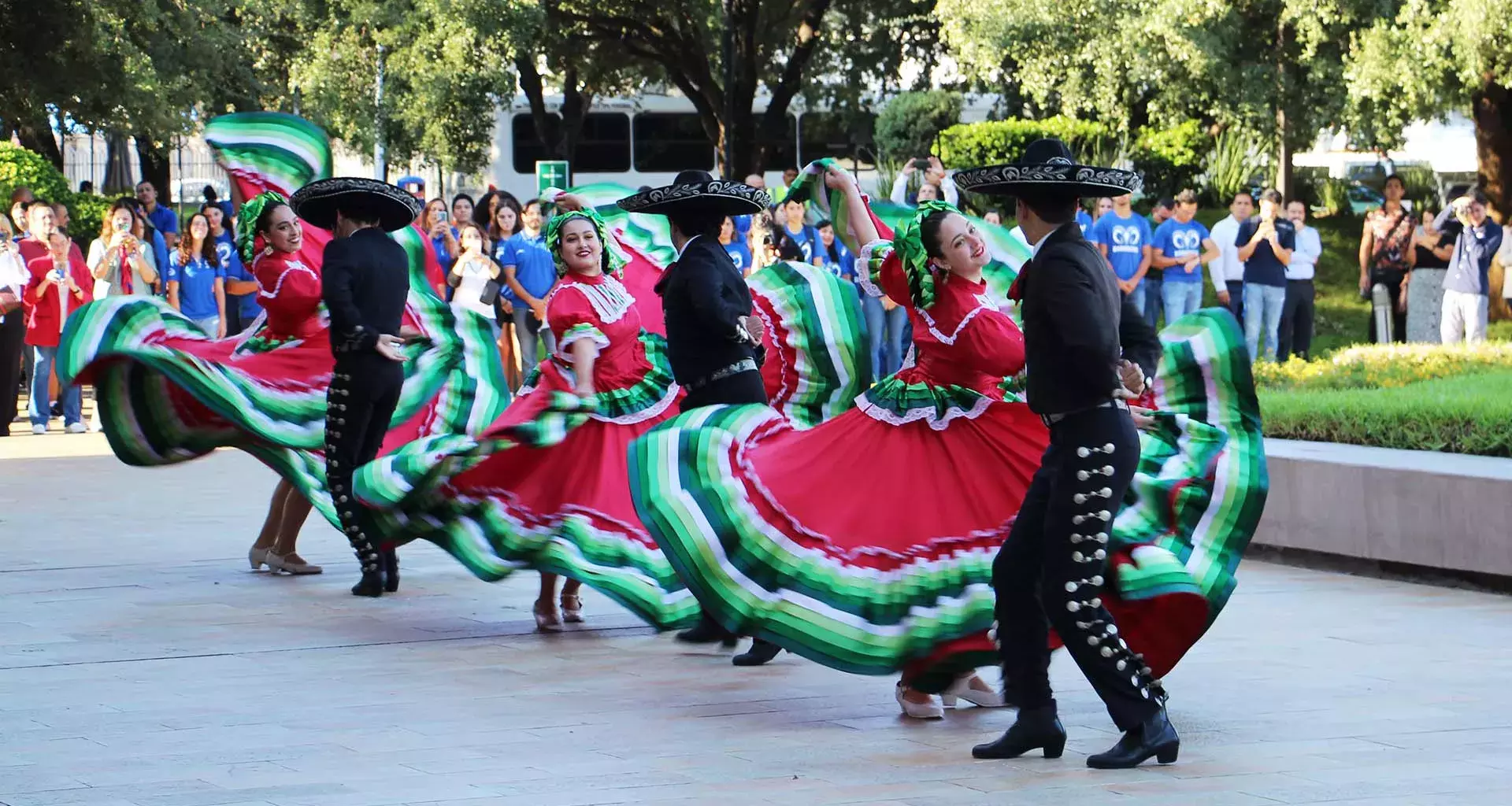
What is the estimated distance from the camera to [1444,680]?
7.58 m

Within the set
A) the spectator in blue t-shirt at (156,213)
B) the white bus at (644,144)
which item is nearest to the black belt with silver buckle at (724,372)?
the spectator in blue t-shirt at (156,213)

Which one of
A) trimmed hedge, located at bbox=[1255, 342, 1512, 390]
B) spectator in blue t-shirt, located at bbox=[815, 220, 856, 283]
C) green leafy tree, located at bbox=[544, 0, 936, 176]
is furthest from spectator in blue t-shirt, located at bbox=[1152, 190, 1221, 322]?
green leafy tree, located at bbox=[544, 0, 936, 176]

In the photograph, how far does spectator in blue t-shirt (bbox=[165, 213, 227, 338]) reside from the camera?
19078 mm

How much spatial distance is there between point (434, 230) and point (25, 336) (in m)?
3.67

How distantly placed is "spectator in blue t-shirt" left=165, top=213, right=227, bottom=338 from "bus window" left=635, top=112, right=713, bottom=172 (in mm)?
24572

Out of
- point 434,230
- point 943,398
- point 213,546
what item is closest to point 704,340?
point 943,398

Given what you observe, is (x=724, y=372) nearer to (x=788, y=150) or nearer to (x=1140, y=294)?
(x=1140, y=294)

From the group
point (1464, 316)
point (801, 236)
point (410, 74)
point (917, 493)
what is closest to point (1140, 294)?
point (1464, 316)

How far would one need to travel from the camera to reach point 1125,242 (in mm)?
19141

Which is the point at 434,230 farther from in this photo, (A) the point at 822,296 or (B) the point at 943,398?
(B) the point at 943,398

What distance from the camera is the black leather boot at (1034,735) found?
6.36 meters

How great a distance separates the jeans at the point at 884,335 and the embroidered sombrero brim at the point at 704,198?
9.90 meters

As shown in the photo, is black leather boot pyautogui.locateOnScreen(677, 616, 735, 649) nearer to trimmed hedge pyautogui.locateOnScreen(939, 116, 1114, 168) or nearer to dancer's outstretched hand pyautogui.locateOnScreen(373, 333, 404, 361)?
dancer's outstretched hand pyautogui.locateOnScreen(373, 333, 404, 361)

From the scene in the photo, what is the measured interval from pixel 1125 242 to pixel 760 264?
361 centimetres
